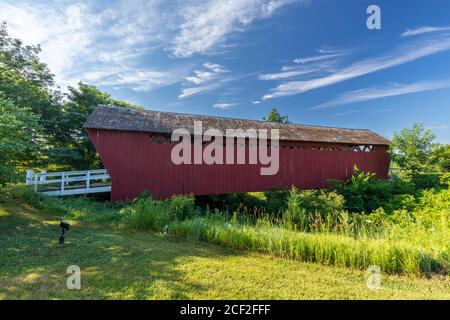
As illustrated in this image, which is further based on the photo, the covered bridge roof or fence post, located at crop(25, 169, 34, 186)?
the covered bridge roof

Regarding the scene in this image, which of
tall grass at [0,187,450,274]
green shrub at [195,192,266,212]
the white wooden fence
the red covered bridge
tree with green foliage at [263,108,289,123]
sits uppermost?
tree with green foliage at [263,108,289,123]

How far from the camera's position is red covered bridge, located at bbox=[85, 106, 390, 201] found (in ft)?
29.8

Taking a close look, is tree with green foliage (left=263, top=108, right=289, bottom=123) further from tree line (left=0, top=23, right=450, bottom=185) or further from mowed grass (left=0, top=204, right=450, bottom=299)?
mowed grass (left=0, top=204, right=450, bottom=299)

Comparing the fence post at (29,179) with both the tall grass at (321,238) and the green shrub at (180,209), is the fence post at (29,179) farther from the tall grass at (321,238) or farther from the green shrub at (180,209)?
the green shrub at (180,209)

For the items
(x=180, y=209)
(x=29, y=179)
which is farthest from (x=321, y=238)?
(x=29, y=179)

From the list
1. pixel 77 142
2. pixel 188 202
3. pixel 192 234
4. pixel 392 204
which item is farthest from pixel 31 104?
pixel 392 204

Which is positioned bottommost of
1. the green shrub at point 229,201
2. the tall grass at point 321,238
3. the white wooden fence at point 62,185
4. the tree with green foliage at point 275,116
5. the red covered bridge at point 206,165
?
the green shrub at point 229,201

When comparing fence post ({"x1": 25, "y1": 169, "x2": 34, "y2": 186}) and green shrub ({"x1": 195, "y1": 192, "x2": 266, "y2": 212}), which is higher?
fence post ({"x1": 25, "y1": 169, "x2": 34, "y2": 186})

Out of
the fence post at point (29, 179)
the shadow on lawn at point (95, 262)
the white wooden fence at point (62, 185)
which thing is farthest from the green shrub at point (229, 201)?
the shadow on lawn at point (95, 262)

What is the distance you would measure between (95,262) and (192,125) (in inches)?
318

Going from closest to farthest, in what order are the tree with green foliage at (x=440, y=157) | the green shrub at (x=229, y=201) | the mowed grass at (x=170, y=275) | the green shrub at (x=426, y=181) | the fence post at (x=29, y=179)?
the mowed grass at (x=170, y=275) < the fence post at (x=29, y=179) < the green shrub at (x=229, y=201) < the green shrub at (x=426, y=181) < the tree with green foliage at (x=440, y=157)

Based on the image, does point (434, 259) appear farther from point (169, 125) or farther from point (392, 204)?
point (169, 125)

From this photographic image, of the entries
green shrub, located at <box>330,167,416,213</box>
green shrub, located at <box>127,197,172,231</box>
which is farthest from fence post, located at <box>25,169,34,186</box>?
green shrub, located at <box>330,167,416,213</box>

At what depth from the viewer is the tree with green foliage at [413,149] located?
630 inches
